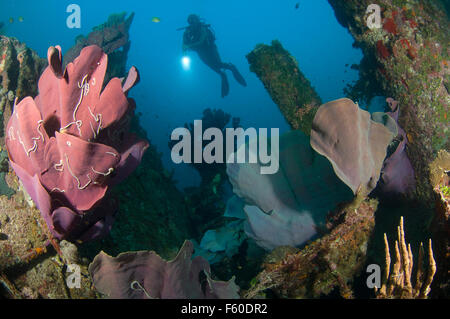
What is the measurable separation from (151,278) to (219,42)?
124 m

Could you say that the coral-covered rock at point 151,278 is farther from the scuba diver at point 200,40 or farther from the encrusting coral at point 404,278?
the scuba diver at point 200,40

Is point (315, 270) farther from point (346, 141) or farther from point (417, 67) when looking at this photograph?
point (417, 67)

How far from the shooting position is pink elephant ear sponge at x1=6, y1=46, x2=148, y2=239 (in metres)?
1.47

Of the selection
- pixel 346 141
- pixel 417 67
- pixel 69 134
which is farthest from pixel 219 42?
pixel 69 134

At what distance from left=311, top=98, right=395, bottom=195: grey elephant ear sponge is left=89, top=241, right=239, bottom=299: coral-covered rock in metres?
1.25

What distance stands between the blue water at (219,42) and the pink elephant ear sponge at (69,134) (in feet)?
183

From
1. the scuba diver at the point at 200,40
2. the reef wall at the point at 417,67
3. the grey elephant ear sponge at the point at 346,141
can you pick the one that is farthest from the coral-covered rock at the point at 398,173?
the scuba diver at the point at 200,40

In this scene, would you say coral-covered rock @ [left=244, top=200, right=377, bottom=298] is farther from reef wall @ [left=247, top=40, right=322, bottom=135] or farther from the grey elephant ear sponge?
reef wall @ [left=247, top=40, right=322, bottom=135]

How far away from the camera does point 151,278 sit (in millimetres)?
1650

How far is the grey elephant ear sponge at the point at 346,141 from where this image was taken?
194 cm

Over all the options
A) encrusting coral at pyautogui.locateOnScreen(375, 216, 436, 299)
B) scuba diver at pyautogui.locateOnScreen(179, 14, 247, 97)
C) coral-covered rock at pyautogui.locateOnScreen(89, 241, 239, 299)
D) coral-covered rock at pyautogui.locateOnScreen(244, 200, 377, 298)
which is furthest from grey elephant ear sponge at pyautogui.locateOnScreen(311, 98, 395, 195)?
scuba diver at pyautogui.locateOnScreen(179, 14, 247, 97)

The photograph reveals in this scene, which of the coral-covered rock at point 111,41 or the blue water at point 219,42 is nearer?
the coral-covered rock at point 111,41

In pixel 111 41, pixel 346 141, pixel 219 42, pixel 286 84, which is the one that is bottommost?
pixel 346 141
